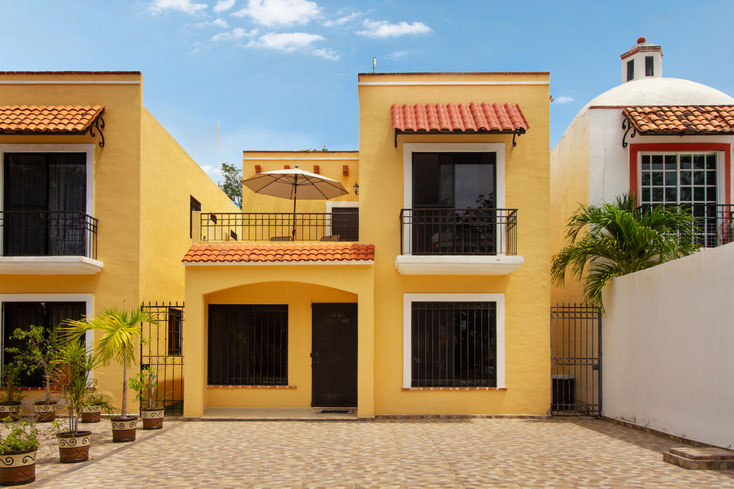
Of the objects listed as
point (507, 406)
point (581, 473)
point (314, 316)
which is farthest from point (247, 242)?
point (581, 473)

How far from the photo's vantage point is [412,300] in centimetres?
1377

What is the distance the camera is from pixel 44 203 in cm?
1405

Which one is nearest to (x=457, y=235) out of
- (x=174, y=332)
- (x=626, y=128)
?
(x=626, y=128)

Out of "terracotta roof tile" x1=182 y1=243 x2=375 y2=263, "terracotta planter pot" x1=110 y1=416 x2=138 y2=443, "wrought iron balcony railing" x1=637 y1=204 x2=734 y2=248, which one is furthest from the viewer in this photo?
"wrought iron balcony railing" x1=637 y1=204 x2=734 y2=248

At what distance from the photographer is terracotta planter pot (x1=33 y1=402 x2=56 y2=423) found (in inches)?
499

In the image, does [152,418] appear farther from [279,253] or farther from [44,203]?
[44,203]

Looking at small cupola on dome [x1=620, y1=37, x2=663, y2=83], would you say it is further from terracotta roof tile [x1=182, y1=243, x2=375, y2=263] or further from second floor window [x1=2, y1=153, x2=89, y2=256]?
second floor window [x1=2, y1=153, x2=89, y2=256]

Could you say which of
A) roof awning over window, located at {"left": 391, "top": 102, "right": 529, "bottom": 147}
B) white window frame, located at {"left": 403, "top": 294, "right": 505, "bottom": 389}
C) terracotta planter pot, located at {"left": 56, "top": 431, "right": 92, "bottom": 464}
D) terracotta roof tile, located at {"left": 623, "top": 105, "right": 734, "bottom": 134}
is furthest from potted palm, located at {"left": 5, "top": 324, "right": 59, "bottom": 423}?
terracotta roof tile, located at {"left": 623, "top": 105, "right": 734, "bottom": 134}

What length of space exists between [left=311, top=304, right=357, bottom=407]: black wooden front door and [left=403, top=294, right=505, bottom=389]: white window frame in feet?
4.65

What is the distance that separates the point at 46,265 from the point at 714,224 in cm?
1474

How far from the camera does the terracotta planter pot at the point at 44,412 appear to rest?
12680 mm

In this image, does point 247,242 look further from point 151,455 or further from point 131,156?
point 151,455

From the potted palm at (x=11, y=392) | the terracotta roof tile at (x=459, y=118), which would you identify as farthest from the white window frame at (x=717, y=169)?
the potted palm at (x=11, y=392)

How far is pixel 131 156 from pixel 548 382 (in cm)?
1044
